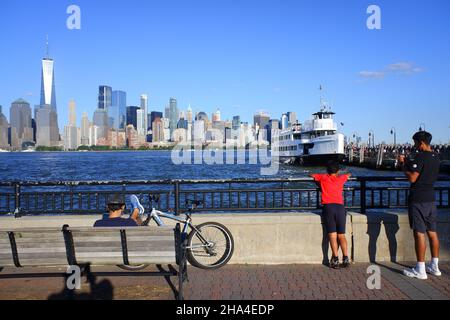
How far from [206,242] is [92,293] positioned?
182 cm

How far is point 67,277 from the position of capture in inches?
274

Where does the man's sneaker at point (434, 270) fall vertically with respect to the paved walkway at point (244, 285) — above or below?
above

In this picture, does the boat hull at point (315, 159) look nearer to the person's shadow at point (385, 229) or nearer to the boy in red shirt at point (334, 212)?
the person's shadow at point (385, 229)

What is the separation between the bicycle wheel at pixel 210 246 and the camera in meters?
7.50

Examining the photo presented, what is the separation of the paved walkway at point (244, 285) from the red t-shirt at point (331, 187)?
1032mm

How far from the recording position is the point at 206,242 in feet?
24.5

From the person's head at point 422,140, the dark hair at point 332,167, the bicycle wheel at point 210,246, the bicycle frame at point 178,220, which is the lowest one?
the bicycle wheel at point 210,246

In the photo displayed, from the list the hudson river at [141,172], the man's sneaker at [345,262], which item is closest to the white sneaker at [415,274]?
the man's sneaker at [345,262]

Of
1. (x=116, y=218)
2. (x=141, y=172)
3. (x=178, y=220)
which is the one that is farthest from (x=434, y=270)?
(x=141, y=172)
